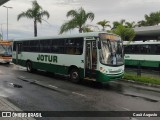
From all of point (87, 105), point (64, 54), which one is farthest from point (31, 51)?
point (87, 105)

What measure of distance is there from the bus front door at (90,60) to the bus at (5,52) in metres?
18.5

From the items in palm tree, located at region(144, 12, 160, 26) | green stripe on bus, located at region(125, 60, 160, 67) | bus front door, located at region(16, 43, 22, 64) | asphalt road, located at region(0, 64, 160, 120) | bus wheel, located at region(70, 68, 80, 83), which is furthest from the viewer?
Result: palm tree, located at region(144, 12, 160, 26)

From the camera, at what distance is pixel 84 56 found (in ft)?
56.1

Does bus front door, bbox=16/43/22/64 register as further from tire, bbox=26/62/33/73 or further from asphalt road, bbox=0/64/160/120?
asphalt road, bbox=0/64/160/120

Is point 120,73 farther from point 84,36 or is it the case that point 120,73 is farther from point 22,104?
point 22,104

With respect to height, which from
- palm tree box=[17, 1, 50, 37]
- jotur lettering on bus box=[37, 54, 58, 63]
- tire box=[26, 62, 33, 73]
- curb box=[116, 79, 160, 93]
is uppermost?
palm tree box=[17, 1, 50, 37]

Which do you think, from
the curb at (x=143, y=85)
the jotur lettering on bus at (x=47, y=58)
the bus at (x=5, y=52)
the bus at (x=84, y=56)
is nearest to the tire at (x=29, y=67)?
the bus at (x=84, y=56)

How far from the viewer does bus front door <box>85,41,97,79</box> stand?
53.4 feet

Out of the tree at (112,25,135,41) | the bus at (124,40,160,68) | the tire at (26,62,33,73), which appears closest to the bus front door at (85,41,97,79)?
the tire at (26,62,33,73)

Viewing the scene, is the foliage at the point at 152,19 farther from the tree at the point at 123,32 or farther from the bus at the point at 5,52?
the bus at the point at 5,52

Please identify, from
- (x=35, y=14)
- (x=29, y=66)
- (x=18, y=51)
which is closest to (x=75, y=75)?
(x=29, y=66)

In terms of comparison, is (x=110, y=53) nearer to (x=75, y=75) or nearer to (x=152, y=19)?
(x=75, y=75)

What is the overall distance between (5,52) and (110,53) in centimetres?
2003

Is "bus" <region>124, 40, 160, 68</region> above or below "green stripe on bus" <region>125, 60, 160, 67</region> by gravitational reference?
above
